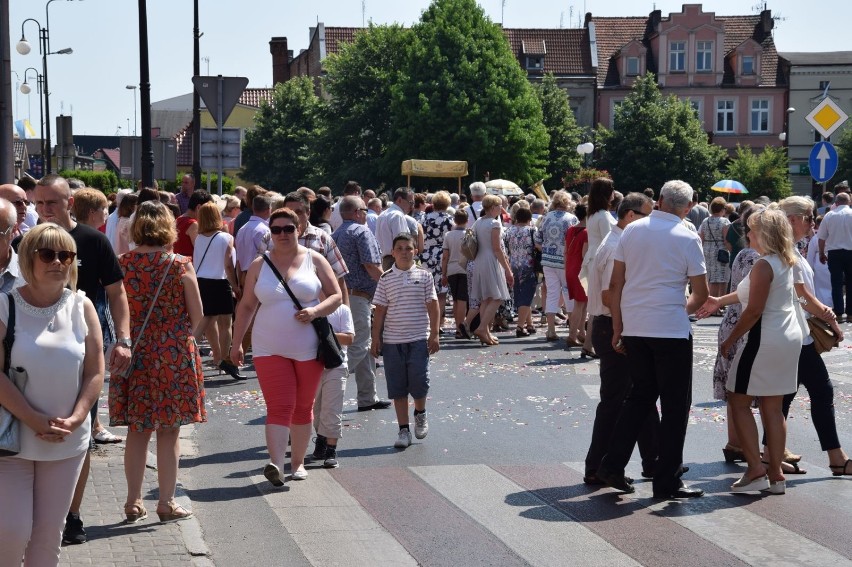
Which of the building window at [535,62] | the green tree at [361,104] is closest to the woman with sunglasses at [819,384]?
the green tree at [361,104]

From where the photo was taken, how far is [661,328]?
304 inches

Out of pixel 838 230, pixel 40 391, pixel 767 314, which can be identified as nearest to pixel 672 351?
pixel 767 314

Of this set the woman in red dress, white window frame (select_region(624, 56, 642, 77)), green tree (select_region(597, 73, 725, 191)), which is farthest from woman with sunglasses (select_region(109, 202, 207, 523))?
white window frame (select_region(624, 56, 642, 77))

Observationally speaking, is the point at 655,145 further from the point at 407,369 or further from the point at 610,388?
the point at 610,388

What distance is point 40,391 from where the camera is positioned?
16.8ft

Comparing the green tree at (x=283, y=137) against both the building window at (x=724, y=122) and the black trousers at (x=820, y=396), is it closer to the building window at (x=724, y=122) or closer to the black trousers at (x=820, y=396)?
the building window at (x=724, y=122)

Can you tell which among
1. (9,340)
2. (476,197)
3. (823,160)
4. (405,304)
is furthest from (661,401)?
(823,160)

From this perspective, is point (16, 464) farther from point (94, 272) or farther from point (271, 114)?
point (271, 114)

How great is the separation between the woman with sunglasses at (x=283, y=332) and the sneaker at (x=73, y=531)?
1.64 m

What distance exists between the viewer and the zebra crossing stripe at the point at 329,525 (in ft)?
21.4

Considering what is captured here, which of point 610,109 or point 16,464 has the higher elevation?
point 610,109

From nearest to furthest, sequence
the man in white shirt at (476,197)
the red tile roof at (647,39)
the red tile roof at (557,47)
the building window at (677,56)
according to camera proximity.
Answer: the man in white shirt at (476,197)
the building window at (677,56)
the red tile roof at (647,39)
the red tile roof at (557,47)

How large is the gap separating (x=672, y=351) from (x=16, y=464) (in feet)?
13.4

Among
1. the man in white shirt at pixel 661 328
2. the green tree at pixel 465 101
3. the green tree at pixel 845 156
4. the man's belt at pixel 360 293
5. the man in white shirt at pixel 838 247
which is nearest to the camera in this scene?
the man in white shirt at pixel 661 328
